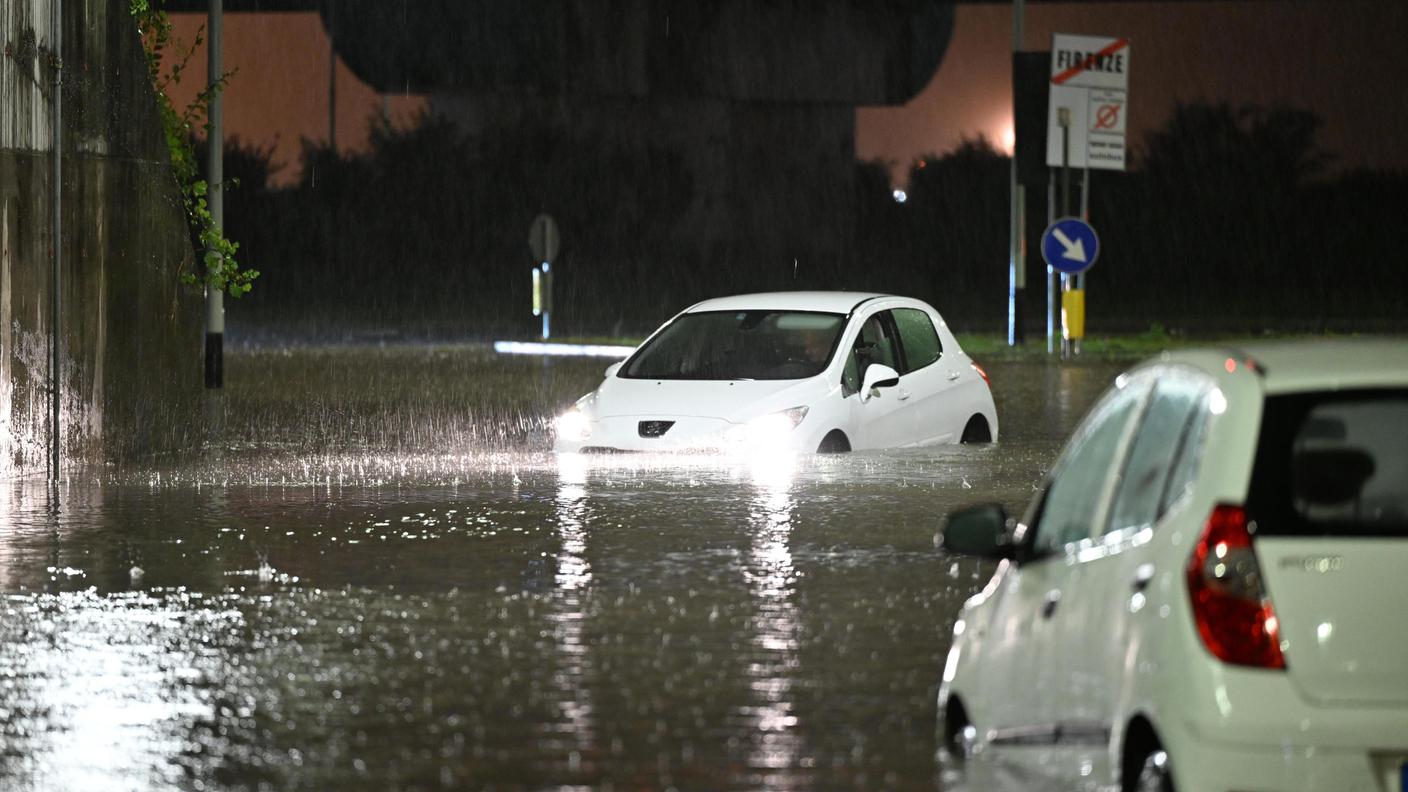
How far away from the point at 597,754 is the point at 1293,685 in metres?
2.91

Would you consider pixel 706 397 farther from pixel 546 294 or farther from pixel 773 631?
pixel 546 294

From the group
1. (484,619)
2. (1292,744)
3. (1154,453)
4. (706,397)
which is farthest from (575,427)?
(1292,744)

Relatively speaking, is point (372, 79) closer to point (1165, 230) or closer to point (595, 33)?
point (595, 33)

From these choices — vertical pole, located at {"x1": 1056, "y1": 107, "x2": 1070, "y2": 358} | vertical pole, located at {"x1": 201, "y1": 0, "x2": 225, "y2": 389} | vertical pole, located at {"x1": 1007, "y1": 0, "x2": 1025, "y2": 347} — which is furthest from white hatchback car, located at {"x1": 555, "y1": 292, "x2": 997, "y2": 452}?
vertical pole, located at {"x1": 1007, "y1": 0, "x2": 1025, "y2": 347}

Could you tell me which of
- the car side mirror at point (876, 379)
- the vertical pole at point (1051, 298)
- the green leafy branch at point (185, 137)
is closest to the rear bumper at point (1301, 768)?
the car side mirror at point (876, 379)

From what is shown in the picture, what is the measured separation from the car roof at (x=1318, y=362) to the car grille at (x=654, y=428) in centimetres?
1120

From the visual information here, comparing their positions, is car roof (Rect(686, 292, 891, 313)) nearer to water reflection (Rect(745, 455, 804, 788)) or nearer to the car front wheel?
water reflection (Rect(745, 455, 804, 788))

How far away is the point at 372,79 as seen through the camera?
206 feet

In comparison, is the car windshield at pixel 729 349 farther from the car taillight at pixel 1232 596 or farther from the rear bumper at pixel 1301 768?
the rear bumper at pixel 1301 768

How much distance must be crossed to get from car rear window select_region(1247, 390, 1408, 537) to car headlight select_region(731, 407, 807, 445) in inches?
452

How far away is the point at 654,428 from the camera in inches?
687

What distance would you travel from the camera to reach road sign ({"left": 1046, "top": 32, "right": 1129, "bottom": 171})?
37.5 m

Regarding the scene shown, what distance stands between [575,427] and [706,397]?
0.95 metres

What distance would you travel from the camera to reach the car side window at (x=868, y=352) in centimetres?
1794
